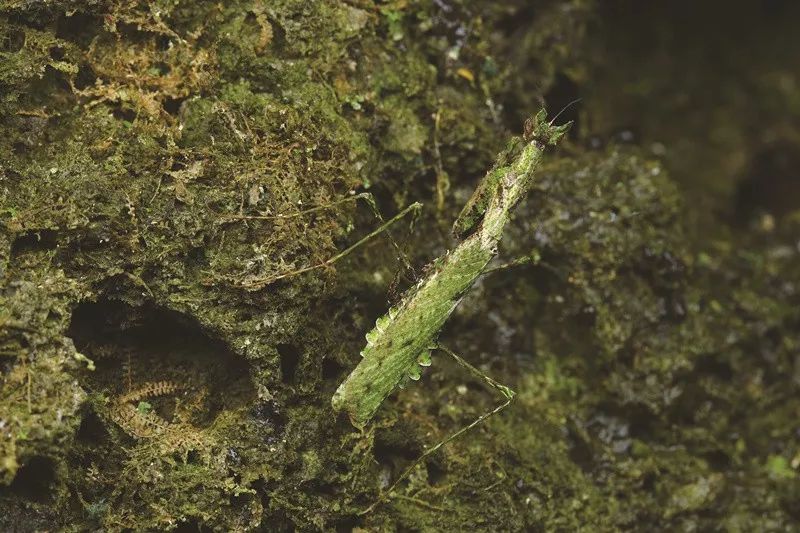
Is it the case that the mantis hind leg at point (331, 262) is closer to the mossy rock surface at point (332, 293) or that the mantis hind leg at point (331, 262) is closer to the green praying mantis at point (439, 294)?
the mossy rock surface at point (332, 293)

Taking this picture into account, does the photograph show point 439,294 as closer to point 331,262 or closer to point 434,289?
point 434,289

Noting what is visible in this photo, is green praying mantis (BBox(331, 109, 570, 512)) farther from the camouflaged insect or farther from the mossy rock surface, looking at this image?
the mossy rock surface

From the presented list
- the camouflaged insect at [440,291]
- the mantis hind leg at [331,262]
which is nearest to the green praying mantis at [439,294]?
the camouflaged insect at [440,291]

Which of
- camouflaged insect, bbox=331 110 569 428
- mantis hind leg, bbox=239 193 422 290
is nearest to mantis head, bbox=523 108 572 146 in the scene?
camouflaged insect, bbox=331 110 569 428

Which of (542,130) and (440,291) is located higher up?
(542,130)

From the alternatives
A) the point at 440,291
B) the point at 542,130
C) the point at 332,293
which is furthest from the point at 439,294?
the point at 542,130

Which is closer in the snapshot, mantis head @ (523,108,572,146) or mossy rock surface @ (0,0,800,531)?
mossy rock surface @ (0,0,800,531)

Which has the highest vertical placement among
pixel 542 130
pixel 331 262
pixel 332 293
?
pixel 542 130

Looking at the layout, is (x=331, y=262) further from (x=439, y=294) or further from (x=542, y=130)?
(x=542, y=130)

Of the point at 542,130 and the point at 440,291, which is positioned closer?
the point at 440,291
